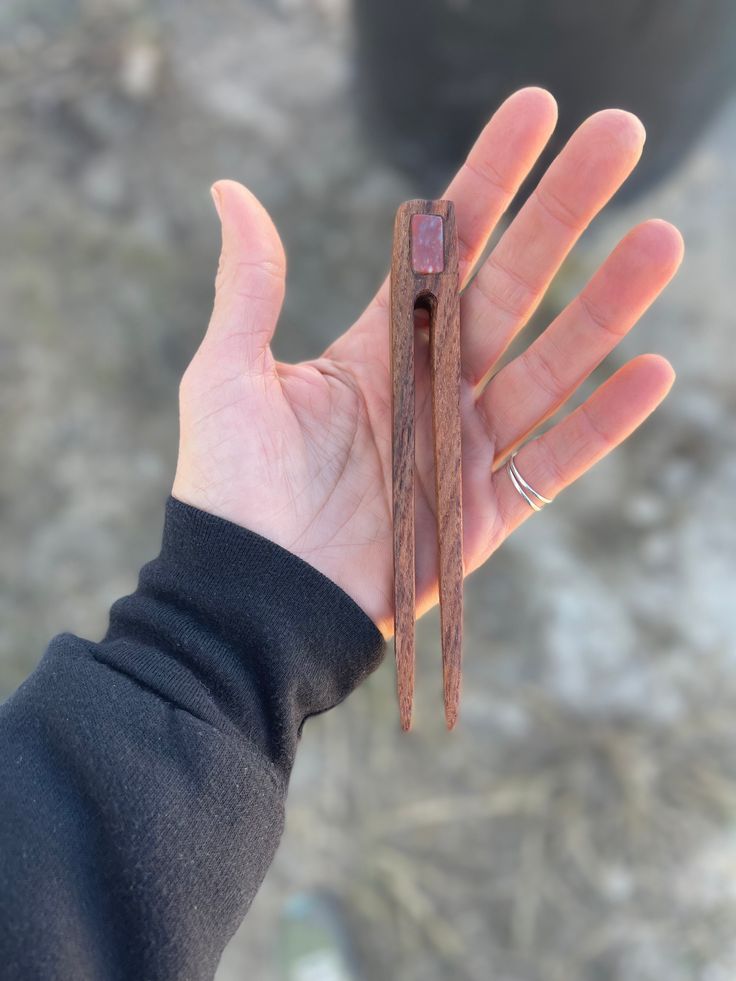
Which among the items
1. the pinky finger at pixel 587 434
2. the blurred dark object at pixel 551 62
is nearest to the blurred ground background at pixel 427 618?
the blurred dark object at pixel 551 62

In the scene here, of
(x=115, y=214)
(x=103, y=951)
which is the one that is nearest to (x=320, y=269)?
(x=115, y=214)

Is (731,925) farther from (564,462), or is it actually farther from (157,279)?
(157,279)

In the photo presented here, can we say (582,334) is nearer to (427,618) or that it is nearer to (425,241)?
(425,241)

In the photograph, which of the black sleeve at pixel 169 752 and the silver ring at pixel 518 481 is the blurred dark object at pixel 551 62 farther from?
the black sleeve at pixel 169 752

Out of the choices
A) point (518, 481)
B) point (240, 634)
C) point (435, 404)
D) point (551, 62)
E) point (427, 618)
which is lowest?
point (427, 618)

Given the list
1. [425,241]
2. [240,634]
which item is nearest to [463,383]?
[425,241]
